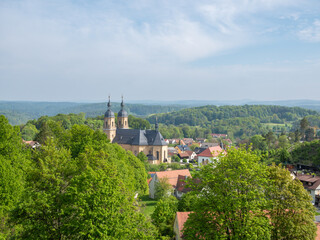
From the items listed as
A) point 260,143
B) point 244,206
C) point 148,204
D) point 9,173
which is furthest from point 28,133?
point 244,206

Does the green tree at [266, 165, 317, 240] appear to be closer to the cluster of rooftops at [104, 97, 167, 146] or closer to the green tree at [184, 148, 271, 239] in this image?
the green tree at [184, 148, 271, 239]

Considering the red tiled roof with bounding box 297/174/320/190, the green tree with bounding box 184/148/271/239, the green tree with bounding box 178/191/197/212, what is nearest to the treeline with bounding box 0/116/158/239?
the green tree with bounding box 184/148/271/239

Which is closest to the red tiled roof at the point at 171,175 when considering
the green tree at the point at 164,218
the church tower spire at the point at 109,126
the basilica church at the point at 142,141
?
the green tree at the point at 164,218

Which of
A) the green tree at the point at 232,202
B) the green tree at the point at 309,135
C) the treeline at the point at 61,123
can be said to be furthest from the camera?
the green tree at the point at 309,135

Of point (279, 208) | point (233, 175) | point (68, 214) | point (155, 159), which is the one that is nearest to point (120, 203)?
point (68, 214)

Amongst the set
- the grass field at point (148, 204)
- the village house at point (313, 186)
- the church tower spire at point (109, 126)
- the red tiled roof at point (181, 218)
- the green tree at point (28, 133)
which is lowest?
the grass field at point (148, 204)

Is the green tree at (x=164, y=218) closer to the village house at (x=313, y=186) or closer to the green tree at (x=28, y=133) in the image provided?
the village house at (x=313, y=186)

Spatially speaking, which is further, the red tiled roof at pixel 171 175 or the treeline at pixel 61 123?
the treeline at pixel 61 123

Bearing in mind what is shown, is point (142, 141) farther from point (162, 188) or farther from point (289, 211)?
point (289, 211)

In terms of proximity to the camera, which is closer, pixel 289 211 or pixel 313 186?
pixel 289 211

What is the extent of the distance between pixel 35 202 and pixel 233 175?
10.2 meters

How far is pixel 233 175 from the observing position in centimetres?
1606

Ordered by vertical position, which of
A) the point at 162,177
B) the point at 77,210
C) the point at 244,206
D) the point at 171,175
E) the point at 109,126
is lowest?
the point at 171,175

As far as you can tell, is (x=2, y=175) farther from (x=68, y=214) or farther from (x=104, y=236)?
(x=104, y=236)
